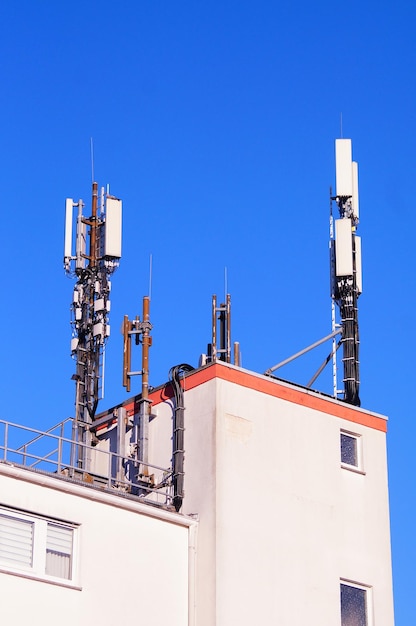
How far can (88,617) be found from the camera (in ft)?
101

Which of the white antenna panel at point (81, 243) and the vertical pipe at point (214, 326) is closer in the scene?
the vertical pipe at point (214, 326)

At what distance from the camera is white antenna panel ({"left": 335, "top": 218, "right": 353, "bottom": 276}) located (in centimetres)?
4244

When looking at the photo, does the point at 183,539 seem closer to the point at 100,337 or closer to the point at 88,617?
the point at 88,617

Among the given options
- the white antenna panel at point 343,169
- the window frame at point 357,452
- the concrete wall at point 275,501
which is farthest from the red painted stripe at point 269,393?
the white antenna panel at point 343,169

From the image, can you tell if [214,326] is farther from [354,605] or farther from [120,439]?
[354,605]

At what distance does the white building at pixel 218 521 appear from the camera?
30.8 metres

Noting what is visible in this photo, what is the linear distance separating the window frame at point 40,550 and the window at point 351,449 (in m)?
8.99

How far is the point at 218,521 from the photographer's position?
33375 millimetres

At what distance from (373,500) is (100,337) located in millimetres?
10082

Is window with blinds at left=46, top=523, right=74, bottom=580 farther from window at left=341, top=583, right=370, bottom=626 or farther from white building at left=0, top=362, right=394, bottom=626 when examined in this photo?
window at left=341, top=583, right=370, bottom=626

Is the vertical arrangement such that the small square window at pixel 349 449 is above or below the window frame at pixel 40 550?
above

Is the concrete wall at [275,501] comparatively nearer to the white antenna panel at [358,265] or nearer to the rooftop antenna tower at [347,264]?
the rooftop antenna tower at [347,264]

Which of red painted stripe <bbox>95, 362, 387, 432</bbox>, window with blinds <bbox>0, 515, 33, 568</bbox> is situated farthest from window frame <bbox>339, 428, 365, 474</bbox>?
window with blinds <bbox>0, 515, 33, 568</bbox>

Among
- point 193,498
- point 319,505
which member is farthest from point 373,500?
point 193,498
